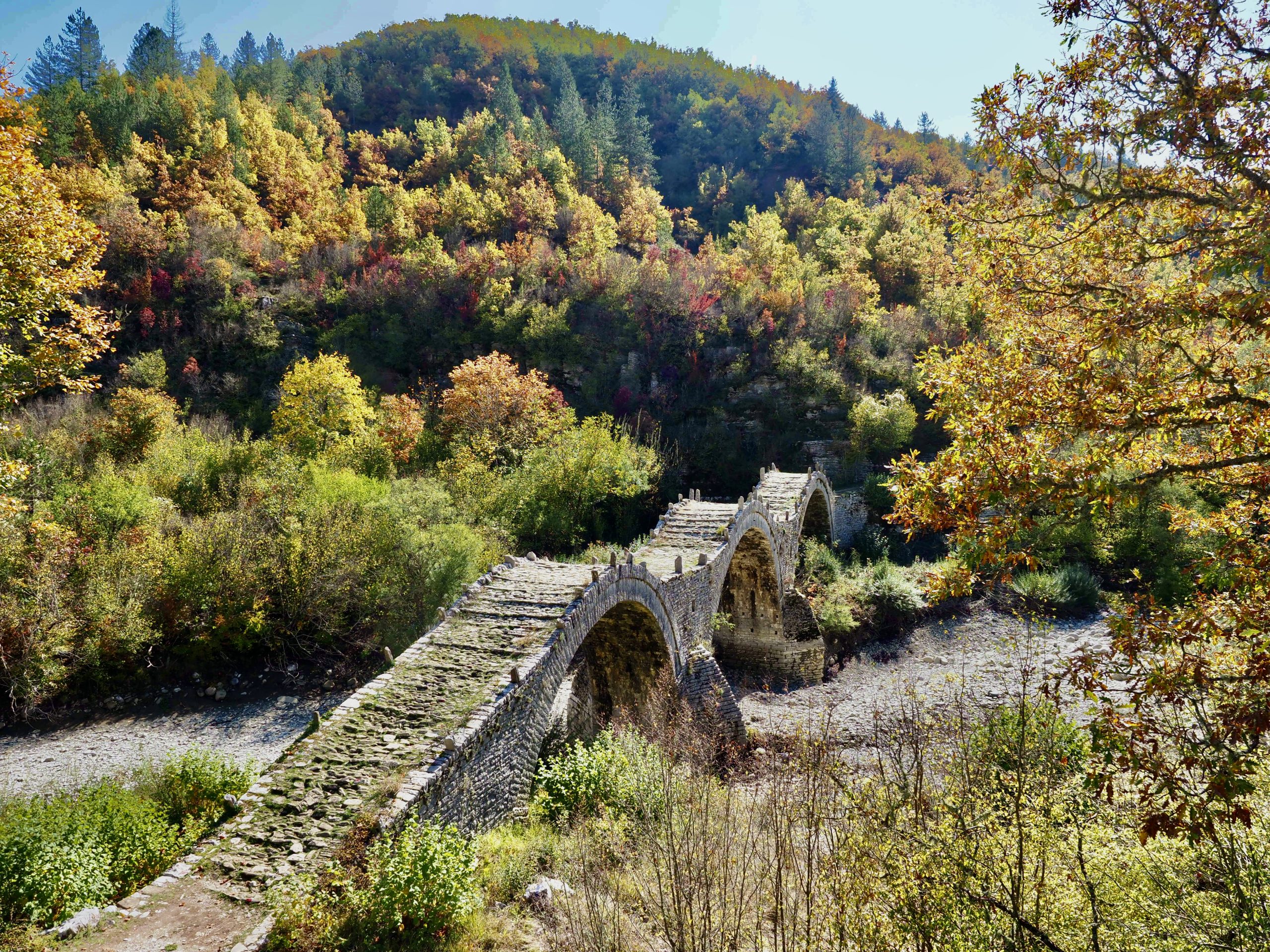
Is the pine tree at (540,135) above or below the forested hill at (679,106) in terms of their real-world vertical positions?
below

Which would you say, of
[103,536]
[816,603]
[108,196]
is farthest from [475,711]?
[108,196]

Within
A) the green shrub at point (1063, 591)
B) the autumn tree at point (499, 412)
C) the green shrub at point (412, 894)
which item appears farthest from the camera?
the autumn tree at point (499, 412)

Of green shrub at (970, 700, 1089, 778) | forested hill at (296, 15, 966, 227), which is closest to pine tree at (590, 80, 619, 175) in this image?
forested hill at (296, 15, 966, 227)

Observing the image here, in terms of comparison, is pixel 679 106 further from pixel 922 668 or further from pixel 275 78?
pixel 922 668

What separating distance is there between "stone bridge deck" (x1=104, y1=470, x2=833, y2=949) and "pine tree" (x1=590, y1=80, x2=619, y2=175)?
173 ft

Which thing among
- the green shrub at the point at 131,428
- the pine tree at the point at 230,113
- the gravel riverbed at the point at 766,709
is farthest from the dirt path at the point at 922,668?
the pine tree at the point at 230,113

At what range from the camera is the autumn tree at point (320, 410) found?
2739cm

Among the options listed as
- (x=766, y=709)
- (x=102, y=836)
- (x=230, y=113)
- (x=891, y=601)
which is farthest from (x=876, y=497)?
(x=230, y=113)

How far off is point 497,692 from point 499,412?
21919 millimetres

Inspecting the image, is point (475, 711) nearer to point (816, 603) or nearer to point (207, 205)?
point (816, 603)

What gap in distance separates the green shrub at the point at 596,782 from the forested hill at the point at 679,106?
214 feet

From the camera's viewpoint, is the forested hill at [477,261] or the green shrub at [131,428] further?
the forested hill at [477,261]

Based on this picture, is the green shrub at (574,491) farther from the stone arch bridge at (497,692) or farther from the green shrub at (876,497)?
the green shrub at (876,497)

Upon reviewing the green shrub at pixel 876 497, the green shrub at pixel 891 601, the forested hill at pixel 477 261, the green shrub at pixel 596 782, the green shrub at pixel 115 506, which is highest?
the forested hill at pixel 477 261
